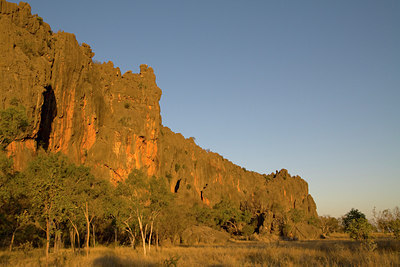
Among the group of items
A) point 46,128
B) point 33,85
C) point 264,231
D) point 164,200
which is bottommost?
point 264,231

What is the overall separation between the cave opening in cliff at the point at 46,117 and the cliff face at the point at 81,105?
0.19m

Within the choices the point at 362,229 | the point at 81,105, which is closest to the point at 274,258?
the point at 362,229

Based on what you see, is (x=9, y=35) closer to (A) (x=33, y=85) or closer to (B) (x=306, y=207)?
(A) (x=33, y=85)

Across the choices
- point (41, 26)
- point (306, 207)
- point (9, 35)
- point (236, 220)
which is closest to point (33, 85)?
point (9, 35)

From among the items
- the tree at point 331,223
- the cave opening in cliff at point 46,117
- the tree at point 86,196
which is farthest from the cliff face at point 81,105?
the tree at point 331,223

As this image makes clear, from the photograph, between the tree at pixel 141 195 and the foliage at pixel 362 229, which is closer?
the foliage at pixel 362 229

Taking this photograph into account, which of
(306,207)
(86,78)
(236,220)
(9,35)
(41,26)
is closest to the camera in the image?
(9,35)

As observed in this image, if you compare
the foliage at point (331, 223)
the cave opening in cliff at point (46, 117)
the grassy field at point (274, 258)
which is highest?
the cave opening in cliff at point (46, 117)

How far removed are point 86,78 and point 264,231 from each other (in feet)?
224

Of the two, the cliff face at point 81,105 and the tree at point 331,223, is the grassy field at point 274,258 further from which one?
the tree at point 331,223

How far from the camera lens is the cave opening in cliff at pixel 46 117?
51769mm

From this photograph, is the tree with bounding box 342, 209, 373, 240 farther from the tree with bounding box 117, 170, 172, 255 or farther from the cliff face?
the cliff face

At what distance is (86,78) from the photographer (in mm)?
66062

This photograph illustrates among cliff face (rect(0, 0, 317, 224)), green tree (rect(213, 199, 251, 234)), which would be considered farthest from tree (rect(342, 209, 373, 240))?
green tree (rect(213, 199, 251, 234))
